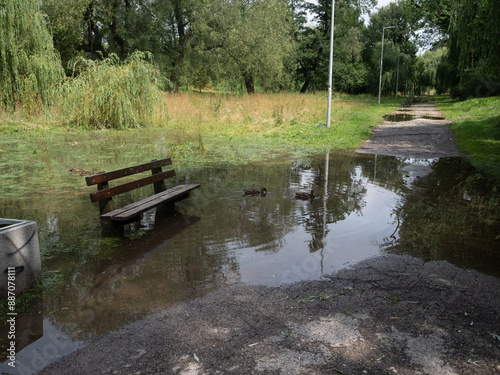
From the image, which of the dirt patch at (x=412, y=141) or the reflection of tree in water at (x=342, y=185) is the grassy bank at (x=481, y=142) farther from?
the reflection of tree in water at (x=342, y=185)

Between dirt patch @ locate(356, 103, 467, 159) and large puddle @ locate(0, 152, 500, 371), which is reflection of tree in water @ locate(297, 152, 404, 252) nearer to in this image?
large puddle @ locate(0, 152, 500, 371)

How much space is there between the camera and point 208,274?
464 cm

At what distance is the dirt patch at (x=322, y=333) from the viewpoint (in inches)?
117

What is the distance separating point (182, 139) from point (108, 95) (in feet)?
15.4

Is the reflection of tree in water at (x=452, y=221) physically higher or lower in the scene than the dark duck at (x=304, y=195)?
lower

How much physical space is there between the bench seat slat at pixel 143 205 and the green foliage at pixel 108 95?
12.0m

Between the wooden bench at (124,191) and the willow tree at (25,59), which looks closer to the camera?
the wooden bench at (124,191)

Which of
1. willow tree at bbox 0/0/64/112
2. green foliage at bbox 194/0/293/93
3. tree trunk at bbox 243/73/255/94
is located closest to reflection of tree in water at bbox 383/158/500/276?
willow tree at bbox 0/0/64/112

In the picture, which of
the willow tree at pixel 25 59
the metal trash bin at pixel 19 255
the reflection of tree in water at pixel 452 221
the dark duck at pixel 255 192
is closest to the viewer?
the metal trash bin at pixel 19 255

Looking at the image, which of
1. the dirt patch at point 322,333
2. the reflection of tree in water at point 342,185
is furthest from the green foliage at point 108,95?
the dirt patch at point 322,333

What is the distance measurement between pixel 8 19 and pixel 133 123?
6036 mm

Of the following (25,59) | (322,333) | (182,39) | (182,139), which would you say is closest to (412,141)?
(182,139)

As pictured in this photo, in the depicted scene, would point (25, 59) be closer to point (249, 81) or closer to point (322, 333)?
point (322, 333)

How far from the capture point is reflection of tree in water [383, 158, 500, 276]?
5.08 meters
